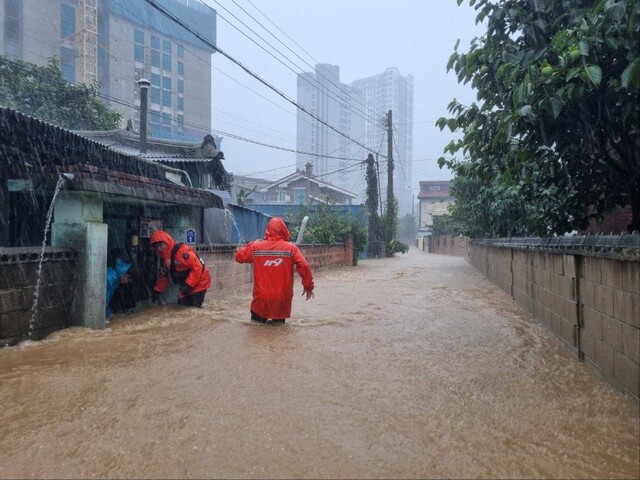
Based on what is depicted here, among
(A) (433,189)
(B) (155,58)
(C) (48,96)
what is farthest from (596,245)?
(A) (433,189)

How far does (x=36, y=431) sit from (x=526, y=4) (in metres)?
4.78

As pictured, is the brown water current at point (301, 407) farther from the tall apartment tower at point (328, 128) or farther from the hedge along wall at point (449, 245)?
the hedge along wall at point (449, 245)

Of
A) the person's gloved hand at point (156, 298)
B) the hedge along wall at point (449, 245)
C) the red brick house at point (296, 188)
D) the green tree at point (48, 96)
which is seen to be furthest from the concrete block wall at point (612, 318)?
the red brick house at point (296, 188)

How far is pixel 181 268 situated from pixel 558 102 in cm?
511

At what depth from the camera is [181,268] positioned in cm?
→ 677

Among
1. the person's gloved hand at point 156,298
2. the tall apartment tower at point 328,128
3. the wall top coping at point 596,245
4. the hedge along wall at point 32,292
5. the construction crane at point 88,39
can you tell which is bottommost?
the person's gloved hand at point 156,298

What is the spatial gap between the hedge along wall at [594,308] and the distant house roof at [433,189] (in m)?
56.6

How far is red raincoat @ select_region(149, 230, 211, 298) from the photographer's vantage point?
263 inches

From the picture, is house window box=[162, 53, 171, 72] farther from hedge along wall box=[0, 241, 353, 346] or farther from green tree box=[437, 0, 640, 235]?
green tree box=[437, 0, 640, 235]

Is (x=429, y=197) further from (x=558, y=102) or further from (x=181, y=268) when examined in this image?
(x=558, y=102)

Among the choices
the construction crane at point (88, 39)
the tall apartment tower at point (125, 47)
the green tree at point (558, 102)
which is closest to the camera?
the green tree at point (558, 102)

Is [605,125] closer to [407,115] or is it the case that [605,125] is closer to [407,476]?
[407,476]

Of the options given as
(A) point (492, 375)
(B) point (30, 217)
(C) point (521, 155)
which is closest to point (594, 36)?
(C) point (521, 155)

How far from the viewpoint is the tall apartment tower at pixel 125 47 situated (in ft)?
121
